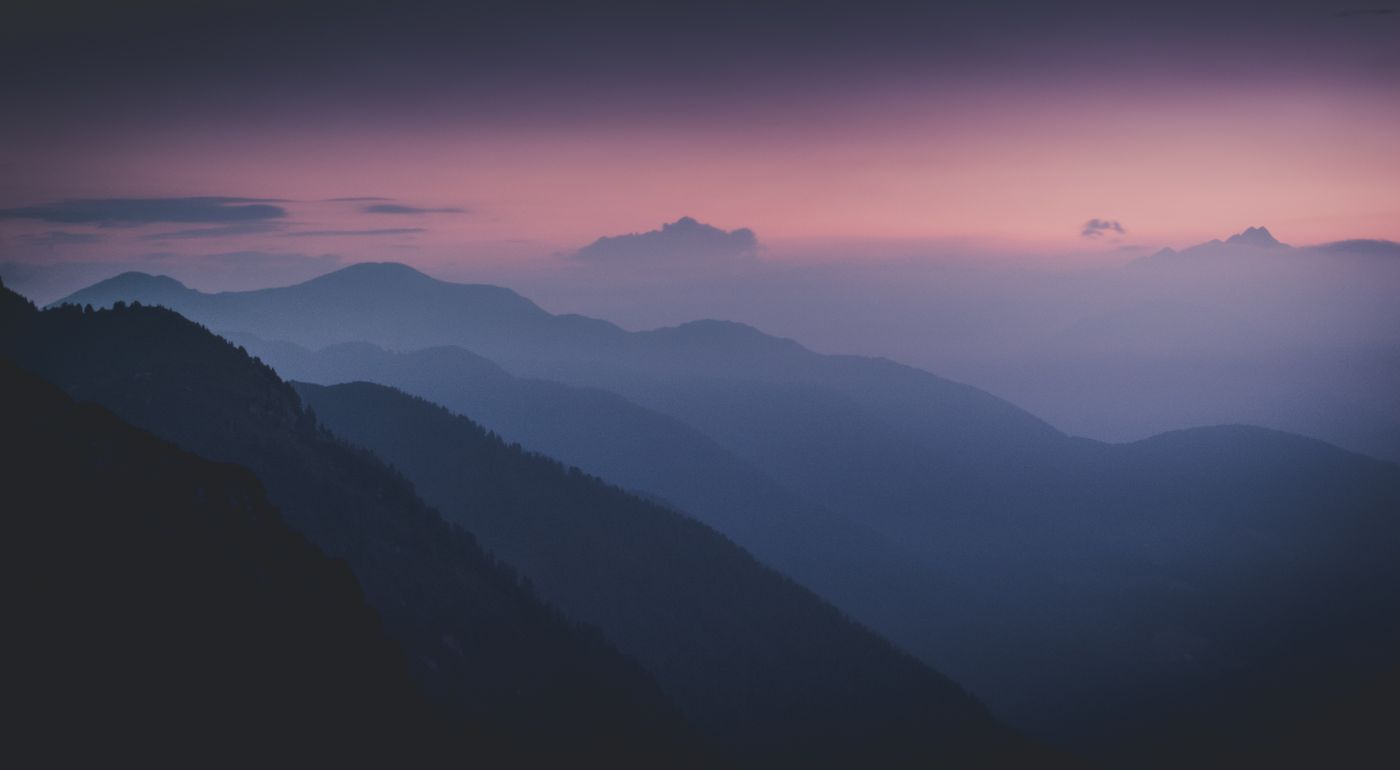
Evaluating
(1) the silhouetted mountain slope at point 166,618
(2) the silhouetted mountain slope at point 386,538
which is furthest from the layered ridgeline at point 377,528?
(1) the silhouetted mountain slope at point 166,618

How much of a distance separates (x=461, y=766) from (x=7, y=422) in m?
48.7

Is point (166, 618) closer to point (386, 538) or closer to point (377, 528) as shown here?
point (386, 538)

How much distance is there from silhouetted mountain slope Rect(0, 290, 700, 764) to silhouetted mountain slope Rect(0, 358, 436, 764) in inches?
1240

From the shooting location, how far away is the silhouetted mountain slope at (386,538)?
382ft

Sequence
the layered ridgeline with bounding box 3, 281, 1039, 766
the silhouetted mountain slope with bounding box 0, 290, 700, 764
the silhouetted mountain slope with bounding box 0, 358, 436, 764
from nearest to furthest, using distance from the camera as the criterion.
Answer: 1. the silhouetted mountain slope with bounding box 0, 358, 436, 764
2. the silhouetted mountain slope with bounding box 0, 290, 700, 764
3. the layered ridgeline with bounding box 3, 281, 1039, 766

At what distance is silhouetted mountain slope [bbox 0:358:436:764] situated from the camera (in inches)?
2219

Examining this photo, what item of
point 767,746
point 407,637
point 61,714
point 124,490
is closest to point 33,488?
point 124,490

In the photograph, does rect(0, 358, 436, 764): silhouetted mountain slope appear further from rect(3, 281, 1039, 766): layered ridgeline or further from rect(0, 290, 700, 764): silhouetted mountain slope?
rect(3, 281, 1039, 766): layered ridgeline

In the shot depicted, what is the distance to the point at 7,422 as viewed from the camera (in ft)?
243

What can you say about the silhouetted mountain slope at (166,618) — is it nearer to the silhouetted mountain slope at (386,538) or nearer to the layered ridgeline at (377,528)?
the silhouetted mountain slope at (386,538)

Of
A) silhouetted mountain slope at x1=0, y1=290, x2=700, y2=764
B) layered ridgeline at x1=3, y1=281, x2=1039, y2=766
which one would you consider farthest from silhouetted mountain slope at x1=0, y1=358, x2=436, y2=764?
layered ridgeline at x1=3, y1=281, x2=1039, y2=766

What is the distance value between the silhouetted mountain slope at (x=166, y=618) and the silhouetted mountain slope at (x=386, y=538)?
31.5 metres

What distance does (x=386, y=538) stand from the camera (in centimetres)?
12794

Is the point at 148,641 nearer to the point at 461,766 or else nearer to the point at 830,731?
the point at 461,766
